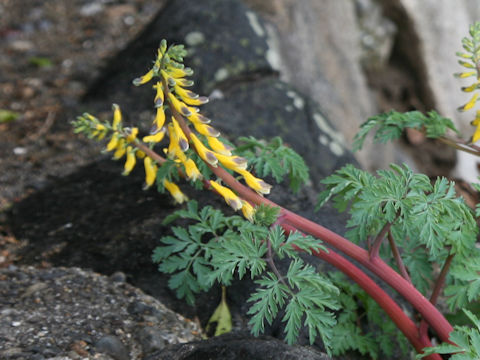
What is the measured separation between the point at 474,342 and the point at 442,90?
5.43m

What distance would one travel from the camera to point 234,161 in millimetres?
2023

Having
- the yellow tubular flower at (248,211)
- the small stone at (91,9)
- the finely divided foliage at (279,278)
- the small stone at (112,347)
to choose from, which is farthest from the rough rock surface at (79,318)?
the small stone at (91,9)

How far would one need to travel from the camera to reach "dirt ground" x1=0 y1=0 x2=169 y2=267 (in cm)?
362

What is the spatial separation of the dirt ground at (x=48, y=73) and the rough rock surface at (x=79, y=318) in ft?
2.03

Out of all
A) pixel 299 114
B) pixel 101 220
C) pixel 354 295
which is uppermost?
pixel 299 114

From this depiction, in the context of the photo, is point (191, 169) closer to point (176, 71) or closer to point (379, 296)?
point (176, 71)

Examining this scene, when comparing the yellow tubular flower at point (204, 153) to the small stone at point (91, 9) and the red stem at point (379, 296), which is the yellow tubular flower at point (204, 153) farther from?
the small stone at point (91, 9)

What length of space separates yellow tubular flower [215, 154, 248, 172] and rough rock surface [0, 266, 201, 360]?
807 millimetres

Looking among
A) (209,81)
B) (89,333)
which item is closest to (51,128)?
(209,81)

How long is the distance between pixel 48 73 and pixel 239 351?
333 centimetres

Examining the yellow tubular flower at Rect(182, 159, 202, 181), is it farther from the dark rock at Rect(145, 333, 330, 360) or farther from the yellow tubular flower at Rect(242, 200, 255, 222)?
the dark rock at Rect(145, 333, 330, 360)

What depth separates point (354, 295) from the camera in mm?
2512

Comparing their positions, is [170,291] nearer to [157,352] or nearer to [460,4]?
[157,352]

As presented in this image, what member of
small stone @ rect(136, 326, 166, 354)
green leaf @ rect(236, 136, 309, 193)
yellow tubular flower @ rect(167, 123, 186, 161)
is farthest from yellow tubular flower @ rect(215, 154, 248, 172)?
small stone @ rect(136, 326, 166, 354)
